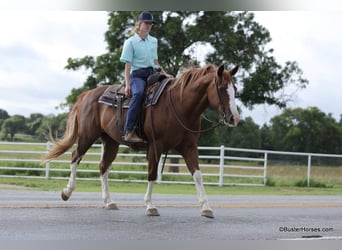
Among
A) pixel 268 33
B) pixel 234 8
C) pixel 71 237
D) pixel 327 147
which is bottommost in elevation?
pixel 71 237

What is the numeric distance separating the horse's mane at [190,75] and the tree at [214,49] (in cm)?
860

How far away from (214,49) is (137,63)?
986cm

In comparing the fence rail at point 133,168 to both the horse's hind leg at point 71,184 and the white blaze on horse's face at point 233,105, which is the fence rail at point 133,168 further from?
the white blaze on horse's face at point 233,105

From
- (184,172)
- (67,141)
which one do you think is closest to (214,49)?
(184,172)

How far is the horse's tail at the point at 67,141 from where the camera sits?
324 inches

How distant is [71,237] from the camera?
533 cm

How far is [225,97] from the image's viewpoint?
20.7 feet

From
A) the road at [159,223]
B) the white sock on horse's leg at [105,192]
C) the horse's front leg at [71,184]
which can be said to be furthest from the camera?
the horse's front leg at [71,184]

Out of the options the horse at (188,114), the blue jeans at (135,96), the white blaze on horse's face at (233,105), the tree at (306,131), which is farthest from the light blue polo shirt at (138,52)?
the tree at (306,131)

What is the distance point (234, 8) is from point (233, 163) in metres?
9.60

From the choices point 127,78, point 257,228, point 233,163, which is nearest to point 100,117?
point 127,78

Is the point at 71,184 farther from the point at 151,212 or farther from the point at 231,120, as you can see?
the point at 231,120

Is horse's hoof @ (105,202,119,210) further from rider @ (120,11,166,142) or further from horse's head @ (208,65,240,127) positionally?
horse's head @ (208,65,240,127)

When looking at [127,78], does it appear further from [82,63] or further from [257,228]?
[82,63]
